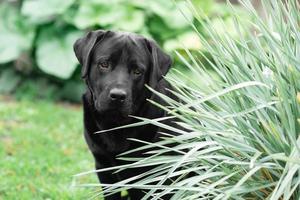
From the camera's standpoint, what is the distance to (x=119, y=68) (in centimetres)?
353

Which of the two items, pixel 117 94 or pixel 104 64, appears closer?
pixel 117 94

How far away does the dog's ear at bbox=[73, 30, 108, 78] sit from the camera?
3572 mm

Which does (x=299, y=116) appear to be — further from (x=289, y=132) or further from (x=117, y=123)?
(x=117, y=123)

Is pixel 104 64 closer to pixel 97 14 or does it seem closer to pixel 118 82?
pixel 118 82

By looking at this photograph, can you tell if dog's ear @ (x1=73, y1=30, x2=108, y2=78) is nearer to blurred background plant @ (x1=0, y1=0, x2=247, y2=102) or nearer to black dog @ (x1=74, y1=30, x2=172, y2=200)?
black dog @ (x1=74, y1=30, x2=172, y2=200)

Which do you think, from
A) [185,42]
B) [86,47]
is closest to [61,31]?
[185,42]

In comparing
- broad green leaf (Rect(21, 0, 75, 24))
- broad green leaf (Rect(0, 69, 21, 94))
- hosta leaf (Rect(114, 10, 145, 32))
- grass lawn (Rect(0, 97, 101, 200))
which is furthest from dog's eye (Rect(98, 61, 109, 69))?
broad green leaf (Rect(0, 69, 21, 94))

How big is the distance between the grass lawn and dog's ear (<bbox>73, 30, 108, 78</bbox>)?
711 millimetres

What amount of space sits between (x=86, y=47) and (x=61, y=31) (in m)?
4.29

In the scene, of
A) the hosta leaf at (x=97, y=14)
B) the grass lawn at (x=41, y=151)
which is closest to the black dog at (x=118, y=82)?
the grass lawn at (x=41, y=151)

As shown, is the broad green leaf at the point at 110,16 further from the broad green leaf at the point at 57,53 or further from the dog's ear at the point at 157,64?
the dog's ear at the point at 157,64

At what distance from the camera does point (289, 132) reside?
97.1 inches

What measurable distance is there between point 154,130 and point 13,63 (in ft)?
16.3

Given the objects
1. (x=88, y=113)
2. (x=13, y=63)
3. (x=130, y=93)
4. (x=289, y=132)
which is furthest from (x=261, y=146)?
(x=13, y=63)
